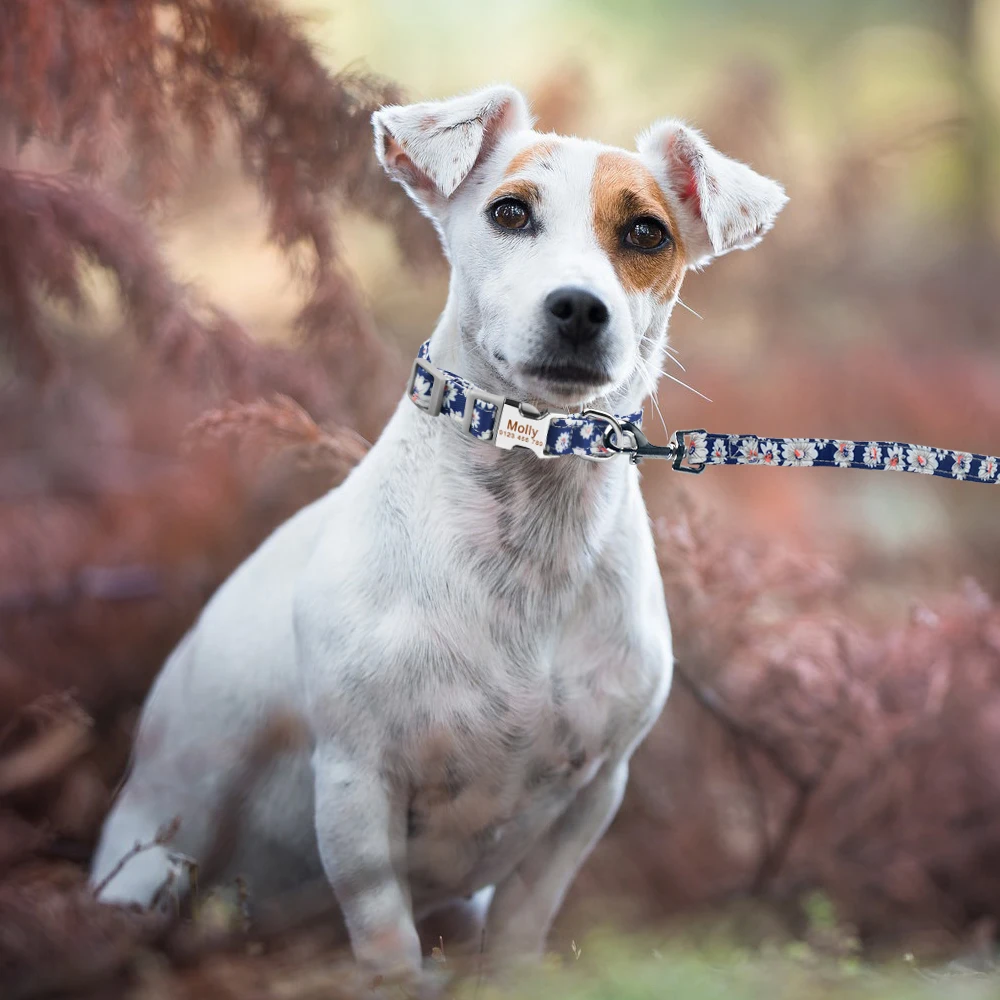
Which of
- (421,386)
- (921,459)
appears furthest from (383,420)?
(921,459)

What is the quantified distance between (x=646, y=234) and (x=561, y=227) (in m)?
0.14

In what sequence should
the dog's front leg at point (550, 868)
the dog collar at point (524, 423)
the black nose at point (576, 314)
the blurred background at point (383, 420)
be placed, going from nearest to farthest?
the black nose at point (576, 314), the dog collar at point (524, 423), the dog's front leg at point (550, 868), the blurred background at point (383, 420)

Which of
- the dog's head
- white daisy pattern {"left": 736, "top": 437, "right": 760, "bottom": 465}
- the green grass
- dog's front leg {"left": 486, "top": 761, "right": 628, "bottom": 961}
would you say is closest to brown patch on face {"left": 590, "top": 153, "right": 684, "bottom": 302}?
the dog's head

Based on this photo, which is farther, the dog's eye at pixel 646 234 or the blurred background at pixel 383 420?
the blurred background at pixel 383 420

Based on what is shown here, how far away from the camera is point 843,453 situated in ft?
5.00

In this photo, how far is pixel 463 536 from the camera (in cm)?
149

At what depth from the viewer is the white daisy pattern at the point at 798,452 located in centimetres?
149

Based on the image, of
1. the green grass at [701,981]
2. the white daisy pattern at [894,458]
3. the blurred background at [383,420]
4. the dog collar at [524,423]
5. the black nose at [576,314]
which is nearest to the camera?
the green grass at [701,981]

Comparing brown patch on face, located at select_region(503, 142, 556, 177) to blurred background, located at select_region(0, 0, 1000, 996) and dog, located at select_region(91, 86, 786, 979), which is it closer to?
dog, located at select_region(91, 86, 786, 979)

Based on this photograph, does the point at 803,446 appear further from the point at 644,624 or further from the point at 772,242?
the point at 772,242

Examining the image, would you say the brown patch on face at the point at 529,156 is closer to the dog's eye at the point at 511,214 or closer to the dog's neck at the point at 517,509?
the dog's eye at the point at 511,214

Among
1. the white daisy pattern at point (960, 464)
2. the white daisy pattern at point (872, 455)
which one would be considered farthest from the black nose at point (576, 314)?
the white daisy pattern at point (960, 464)

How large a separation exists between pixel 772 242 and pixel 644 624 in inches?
66.8

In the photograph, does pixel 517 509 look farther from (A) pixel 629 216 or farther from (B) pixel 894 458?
(B) pixel 894 458
